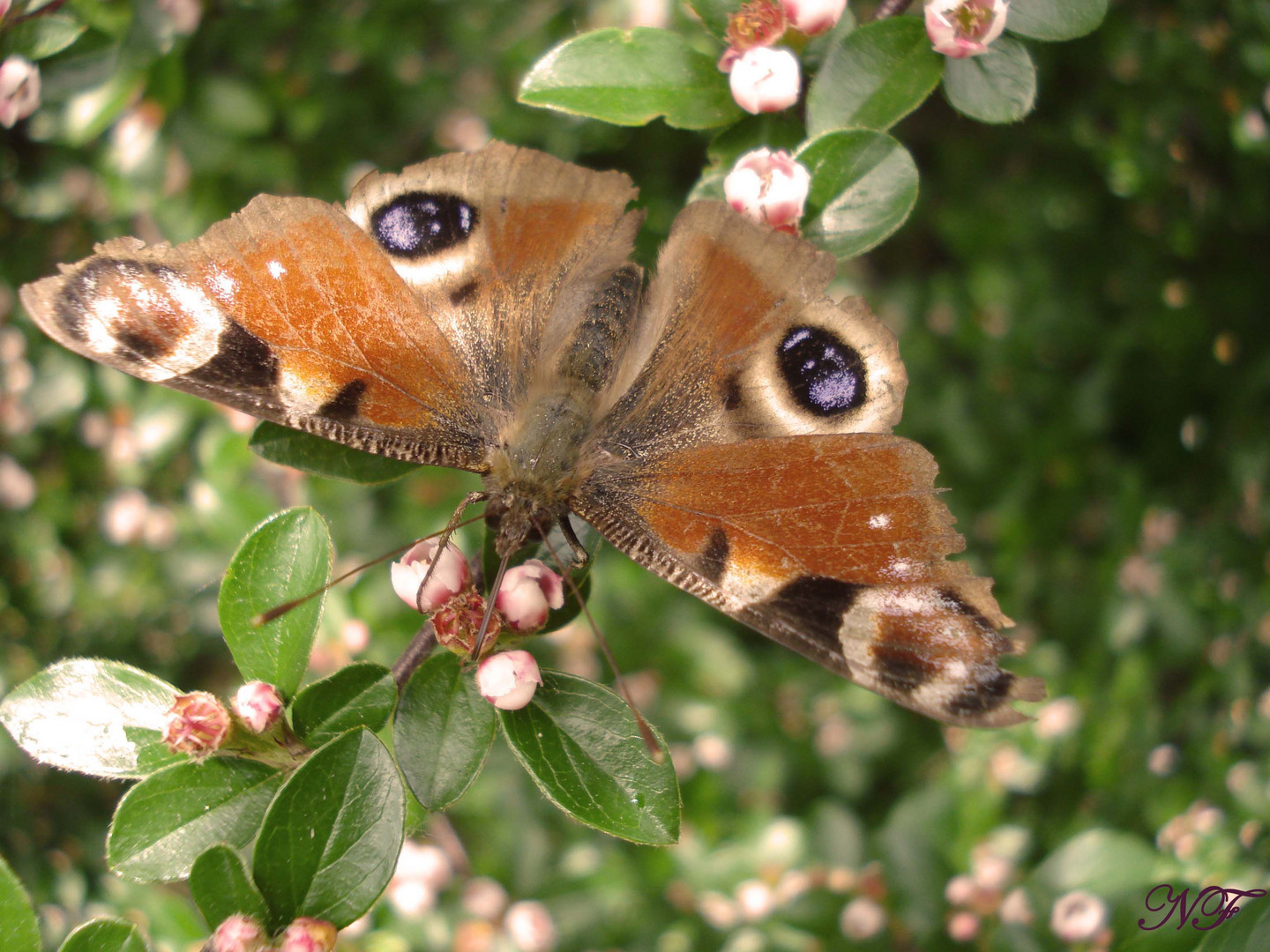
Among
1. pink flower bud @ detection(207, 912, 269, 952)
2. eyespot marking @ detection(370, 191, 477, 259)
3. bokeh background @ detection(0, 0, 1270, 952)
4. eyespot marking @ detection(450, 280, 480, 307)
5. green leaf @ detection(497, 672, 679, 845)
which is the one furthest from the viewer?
bokeh background @ detection(0, 0, 1270, 952)

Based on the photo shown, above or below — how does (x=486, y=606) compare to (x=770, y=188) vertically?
below

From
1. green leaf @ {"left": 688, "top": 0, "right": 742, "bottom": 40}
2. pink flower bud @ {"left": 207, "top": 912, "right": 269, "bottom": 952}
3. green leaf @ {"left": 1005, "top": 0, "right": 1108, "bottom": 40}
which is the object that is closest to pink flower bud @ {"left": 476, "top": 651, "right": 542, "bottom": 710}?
pink flower bud @ {"left": 207, "top": 912, "right": 269, "bottom": 952}

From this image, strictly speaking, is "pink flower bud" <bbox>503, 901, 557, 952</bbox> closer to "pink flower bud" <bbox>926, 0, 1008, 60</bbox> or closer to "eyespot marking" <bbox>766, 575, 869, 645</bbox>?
"eyespot marking" <bbox>766, 575, 869, 645</bbox>

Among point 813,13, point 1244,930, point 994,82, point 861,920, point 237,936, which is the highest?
point 813,13

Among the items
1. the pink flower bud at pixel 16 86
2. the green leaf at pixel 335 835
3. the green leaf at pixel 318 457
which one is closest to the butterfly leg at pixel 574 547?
the green leaf at pixel 318 457

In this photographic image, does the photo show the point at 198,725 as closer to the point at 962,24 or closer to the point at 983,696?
the point at 983,696

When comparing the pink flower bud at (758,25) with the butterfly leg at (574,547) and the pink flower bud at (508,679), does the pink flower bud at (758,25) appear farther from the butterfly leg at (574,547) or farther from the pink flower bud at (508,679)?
the pink flower bud at (508,679)

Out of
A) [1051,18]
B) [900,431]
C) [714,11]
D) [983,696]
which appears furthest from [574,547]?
[900,431]

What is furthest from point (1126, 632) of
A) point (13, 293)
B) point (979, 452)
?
point (13, 293)

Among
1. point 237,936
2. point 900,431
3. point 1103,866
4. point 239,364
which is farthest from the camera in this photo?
point 900,431
